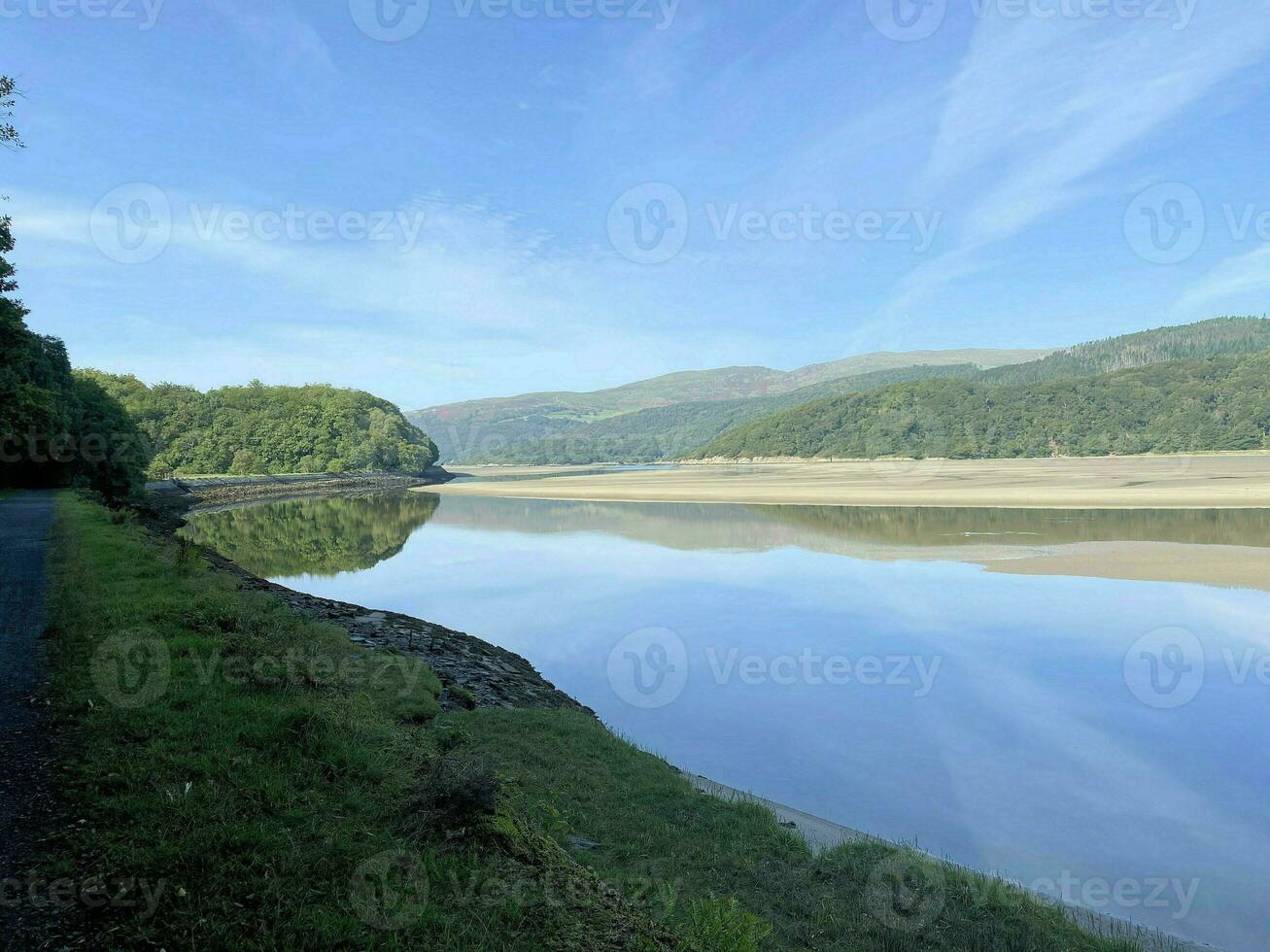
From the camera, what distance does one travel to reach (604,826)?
22.6 feet

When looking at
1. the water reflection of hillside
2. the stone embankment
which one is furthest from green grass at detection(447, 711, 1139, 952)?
the water reflection of hillside

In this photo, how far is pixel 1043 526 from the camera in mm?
33688

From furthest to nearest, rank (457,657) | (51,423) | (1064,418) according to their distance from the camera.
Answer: (1064,418) → (51,423) → (457,657)

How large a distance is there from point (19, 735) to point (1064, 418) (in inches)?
6721

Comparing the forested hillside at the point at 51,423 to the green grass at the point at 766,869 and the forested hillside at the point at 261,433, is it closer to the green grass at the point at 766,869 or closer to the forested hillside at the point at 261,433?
the green grass at the point at 766,869

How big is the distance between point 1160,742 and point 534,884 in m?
10.6

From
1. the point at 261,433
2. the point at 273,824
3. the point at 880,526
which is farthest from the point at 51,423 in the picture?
the point at 261,433

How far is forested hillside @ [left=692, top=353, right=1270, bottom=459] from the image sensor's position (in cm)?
12206

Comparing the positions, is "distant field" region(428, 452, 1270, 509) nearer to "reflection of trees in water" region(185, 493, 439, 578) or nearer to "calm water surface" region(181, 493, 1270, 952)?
"calm water surface" region(181, 493, 1270, 952)

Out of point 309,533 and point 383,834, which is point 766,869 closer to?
point 383,834

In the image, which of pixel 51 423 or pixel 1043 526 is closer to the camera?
pixel 51 423

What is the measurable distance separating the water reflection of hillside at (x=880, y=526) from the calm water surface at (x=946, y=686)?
22.3 inches

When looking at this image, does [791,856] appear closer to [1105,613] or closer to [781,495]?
[1105,613]

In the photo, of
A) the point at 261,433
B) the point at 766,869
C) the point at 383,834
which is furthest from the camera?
the point at 261,433
